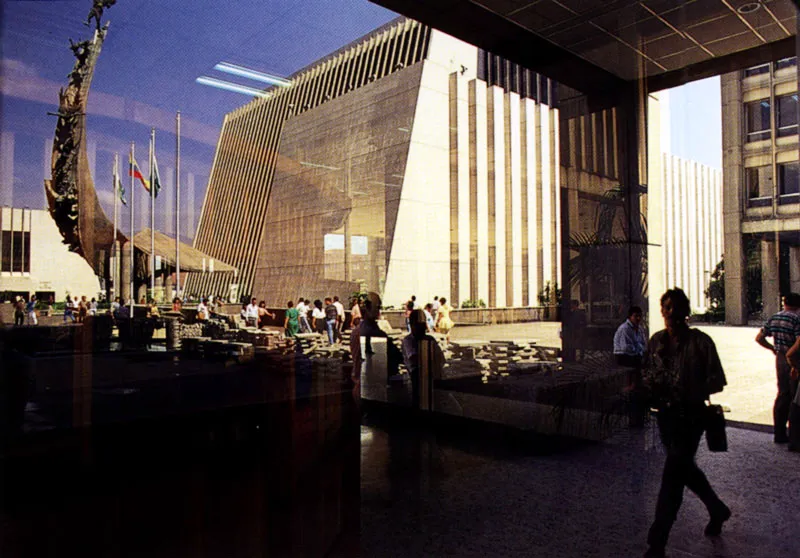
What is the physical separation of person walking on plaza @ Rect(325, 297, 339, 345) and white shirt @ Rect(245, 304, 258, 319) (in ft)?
2.92

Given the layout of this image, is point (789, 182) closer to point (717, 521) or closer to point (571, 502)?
point (717, 521)

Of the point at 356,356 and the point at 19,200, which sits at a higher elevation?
the point at 19,200

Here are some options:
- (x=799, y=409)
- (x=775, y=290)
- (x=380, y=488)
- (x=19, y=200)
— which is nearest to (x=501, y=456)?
(x=380, y=488)

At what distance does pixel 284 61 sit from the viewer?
552 cm

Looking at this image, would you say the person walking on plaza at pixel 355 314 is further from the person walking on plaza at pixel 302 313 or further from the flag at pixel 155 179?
the flag at pixel 155 179

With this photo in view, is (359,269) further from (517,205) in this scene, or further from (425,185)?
(517,205)

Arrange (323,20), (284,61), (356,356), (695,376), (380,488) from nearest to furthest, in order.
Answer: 1. (695,376)
2. (380,488)
3. (323,20)
4. (284,61)
5. (356,356)

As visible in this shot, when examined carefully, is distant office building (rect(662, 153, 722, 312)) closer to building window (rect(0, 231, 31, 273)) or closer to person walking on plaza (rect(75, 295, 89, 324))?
building window (rect(0, 231, 31, 273))

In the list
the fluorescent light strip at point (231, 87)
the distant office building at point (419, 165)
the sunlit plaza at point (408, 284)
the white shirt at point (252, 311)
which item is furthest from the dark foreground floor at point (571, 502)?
the fluorescent light strip at point (231, 87)

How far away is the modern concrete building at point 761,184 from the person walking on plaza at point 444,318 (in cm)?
281

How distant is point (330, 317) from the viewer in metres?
6.00

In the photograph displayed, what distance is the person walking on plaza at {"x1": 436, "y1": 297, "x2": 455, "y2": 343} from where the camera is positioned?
573 cm

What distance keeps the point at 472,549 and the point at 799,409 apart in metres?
2.55

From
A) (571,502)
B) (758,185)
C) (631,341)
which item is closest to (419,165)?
(631,341)
